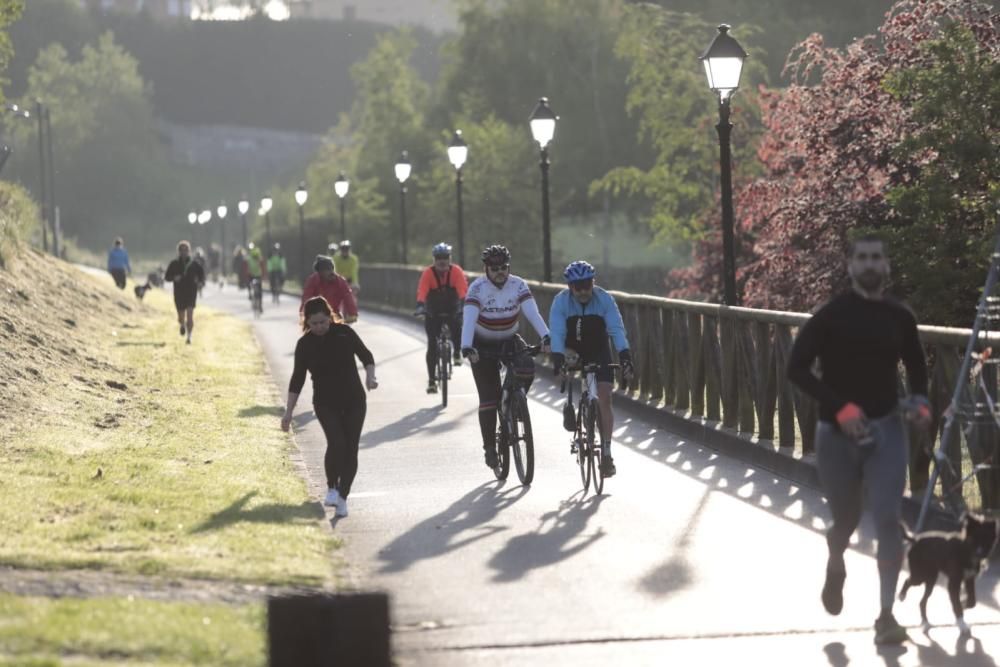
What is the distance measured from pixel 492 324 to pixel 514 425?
95 centimetres

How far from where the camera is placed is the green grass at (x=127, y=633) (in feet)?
24.9

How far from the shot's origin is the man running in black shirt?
27.1ft

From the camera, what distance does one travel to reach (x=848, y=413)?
319 inches

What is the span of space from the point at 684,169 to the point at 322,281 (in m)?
39.3

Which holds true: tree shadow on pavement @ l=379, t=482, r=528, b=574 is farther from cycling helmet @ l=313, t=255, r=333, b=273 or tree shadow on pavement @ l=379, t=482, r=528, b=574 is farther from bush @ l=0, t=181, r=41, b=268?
bush @ l=0, t=181, r=41, b=268

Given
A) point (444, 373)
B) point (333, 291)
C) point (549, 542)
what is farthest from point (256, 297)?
point (549, 542)

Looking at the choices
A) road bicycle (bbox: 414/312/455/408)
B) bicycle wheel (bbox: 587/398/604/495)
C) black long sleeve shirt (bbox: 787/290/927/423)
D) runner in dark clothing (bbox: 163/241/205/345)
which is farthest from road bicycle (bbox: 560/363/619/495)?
runner in dark clothing (bbox: 163/241/205/345)

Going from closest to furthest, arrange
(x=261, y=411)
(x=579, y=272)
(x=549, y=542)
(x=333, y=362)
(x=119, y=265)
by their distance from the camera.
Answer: (x=549, y=542), (x=333, y=362), (x=579, y=272), (x=261, y=411), (x=119, y=265)

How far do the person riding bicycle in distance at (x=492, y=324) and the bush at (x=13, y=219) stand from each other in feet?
55.2

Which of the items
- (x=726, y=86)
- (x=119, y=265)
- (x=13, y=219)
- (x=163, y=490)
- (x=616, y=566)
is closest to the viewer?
(x=616, y=566)

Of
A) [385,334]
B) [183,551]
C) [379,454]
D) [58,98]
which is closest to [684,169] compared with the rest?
[385,334]

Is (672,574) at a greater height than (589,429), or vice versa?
(589,429)

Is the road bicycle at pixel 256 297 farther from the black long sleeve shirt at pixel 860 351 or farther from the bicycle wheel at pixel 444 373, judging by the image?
the black long sleeve shirt at pixel 860 351

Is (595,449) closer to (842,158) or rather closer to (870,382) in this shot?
(870,382)
